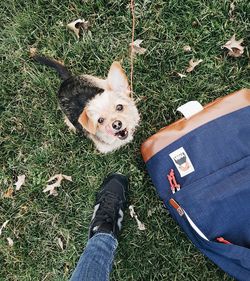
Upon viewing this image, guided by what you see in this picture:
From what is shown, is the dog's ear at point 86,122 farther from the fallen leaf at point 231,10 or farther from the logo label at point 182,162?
the fallen leaf at point 231,10

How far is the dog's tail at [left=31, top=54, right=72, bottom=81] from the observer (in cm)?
420

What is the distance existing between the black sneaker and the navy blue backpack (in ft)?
1.57

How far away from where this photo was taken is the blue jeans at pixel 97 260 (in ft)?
11.1

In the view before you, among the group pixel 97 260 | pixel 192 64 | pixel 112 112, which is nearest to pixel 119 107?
pixel 112 112

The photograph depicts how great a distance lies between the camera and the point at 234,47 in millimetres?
4246

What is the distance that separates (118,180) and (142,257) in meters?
0.82

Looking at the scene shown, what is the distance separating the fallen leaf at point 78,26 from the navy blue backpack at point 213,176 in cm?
147

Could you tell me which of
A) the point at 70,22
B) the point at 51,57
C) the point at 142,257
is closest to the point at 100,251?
the point at 142,257

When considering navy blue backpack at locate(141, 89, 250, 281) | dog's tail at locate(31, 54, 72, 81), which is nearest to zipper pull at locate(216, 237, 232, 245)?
navy blue backpack at locate(141, 89, 250, 281)

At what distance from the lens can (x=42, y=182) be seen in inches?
174

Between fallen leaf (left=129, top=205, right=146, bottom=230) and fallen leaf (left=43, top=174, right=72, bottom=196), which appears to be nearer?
fallen leaf (left=129, top=205, right=146, bottom=230)

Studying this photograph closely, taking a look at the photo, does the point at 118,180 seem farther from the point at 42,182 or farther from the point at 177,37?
the point at 177,37

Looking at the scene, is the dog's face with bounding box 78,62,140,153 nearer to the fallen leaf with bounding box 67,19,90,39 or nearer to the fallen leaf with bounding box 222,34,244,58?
the fallen leaf with bounding box 67,19,90,39

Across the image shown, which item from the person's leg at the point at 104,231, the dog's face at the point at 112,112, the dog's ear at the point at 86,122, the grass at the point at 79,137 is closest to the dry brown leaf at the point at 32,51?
the grass at the point at 79,137
